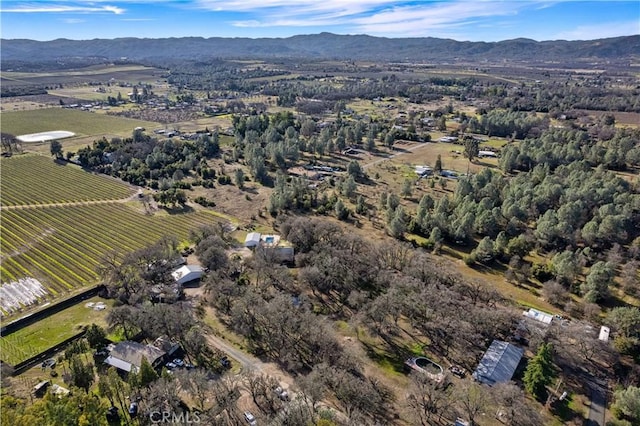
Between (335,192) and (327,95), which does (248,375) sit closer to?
(335,192)

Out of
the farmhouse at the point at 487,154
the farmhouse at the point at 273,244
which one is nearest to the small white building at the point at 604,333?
the farmhouse at the point at 273,244

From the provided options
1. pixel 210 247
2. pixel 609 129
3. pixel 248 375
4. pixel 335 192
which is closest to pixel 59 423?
pixel 248 375

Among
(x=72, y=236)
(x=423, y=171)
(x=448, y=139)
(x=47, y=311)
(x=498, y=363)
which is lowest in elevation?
(x=498, y=363)

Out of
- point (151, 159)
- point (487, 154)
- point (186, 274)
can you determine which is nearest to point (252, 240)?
point (186, 274)

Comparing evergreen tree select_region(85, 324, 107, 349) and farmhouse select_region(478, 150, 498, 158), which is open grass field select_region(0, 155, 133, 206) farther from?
farmhouse select_region(478, 150, 498, 158)

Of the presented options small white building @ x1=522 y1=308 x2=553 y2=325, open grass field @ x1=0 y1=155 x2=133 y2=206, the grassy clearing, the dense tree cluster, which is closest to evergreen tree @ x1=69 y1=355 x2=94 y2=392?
small white building @ x1=522 y1=308 x2=553 y2=325

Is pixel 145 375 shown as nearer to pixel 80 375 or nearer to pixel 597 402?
pixel 80 375

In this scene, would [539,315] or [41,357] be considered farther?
[539,315]
